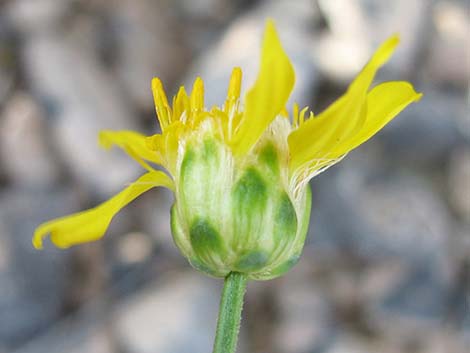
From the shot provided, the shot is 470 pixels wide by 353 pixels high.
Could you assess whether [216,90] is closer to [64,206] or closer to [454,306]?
[64,206]

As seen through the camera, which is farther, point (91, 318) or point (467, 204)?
point (467, 204)

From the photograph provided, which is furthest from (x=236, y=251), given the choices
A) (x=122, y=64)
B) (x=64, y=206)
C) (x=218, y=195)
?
(x=122, y=64)

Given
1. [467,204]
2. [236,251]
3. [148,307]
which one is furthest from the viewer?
[467,204]

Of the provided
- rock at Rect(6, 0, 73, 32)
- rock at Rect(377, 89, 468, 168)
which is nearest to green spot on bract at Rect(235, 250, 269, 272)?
rock at Rect(377, 89, 468, 168)

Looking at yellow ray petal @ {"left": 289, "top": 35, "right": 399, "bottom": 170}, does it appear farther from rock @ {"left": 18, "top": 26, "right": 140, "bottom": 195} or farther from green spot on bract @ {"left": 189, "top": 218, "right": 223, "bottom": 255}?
rock @ {"left": 18, "top": 26, "right": 140, "bottom": 195}

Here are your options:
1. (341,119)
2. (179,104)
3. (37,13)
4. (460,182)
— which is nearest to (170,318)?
(460,182)

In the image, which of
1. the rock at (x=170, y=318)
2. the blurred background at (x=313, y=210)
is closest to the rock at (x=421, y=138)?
the blurred background at (x=313, y=210)

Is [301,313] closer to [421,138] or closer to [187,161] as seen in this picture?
[421,138]
